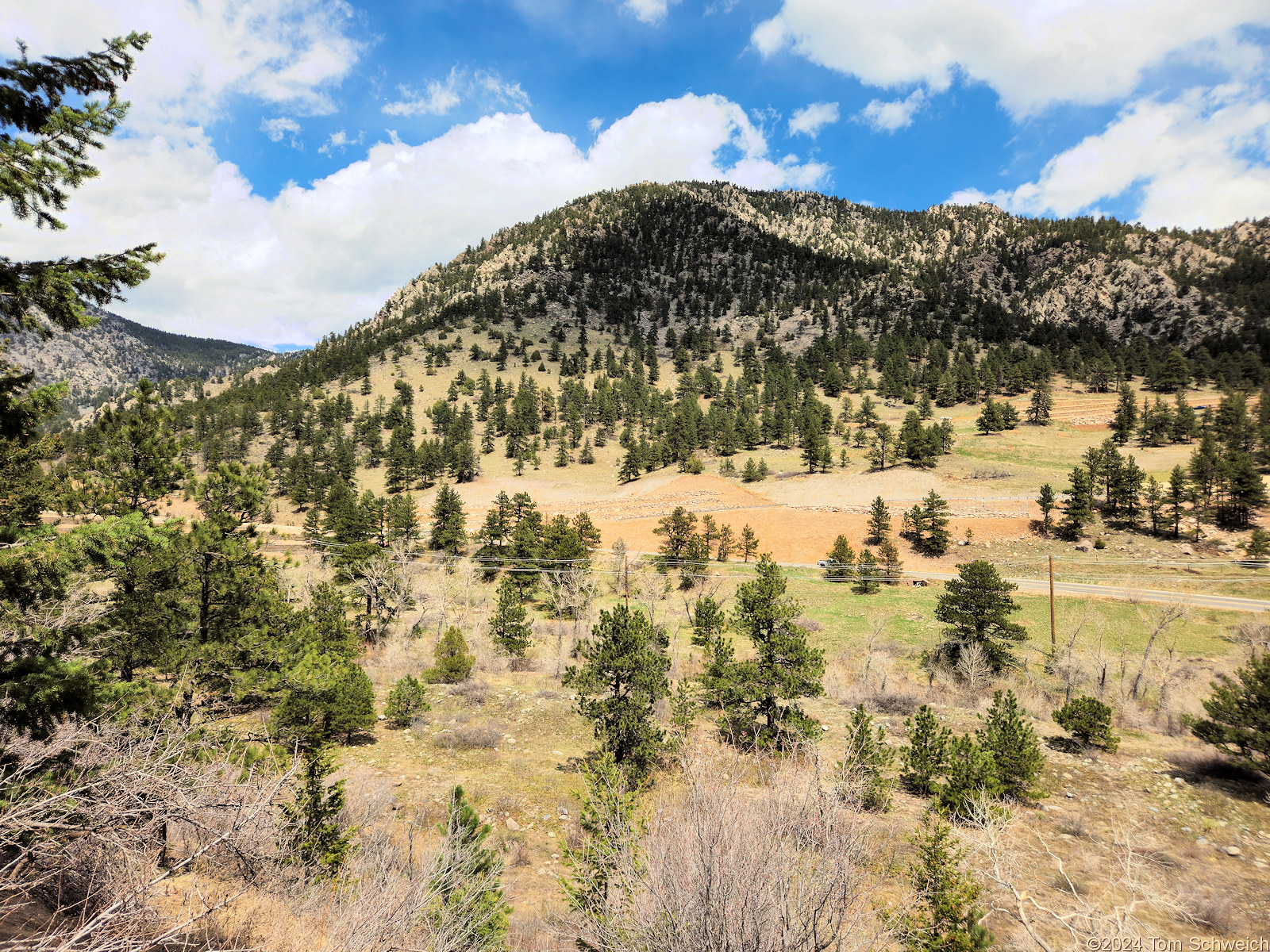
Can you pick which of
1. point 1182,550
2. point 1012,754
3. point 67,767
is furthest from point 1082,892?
point 1182,550

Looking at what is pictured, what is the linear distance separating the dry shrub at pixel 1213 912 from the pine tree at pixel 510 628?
24.8m

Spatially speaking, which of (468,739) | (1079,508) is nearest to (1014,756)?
(468,739)

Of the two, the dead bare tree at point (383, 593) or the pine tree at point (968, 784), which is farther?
the dead bare tree at point (383, 593)

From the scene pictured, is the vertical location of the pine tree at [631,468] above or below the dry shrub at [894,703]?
above

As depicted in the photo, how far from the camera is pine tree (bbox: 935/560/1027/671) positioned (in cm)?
2627

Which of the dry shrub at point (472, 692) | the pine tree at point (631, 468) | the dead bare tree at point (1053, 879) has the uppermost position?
the pine tree at point (631, 468)

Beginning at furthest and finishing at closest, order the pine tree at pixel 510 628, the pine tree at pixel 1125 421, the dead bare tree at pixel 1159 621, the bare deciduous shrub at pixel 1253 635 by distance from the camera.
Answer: the pine tree at pixel 1125 421
the pine tree at pixel 510 628
the bare deciduous shrub at pixel 1253 635
the dead bare tree at pixel 1159 621

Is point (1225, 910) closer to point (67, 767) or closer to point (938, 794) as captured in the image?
point (938, 794)

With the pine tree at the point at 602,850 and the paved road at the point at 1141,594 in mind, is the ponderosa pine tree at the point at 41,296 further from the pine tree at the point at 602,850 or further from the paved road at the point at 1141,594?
the paved road at the point at 1141,594

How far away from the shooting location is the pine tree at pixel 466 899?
6.73 m

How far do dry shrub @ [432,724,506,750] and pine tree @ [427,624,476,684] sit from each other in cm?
621

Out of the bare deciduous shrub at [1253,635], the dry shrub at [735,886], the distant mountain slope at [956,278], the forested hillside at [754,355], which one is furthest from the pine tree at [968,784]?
the distant mountain slope at [956,278]

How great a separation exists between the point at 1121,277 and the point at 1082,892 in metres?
201

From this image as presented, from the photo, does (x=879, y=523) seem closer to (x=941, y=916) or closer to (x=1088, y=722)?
(x=1088, y=722)
